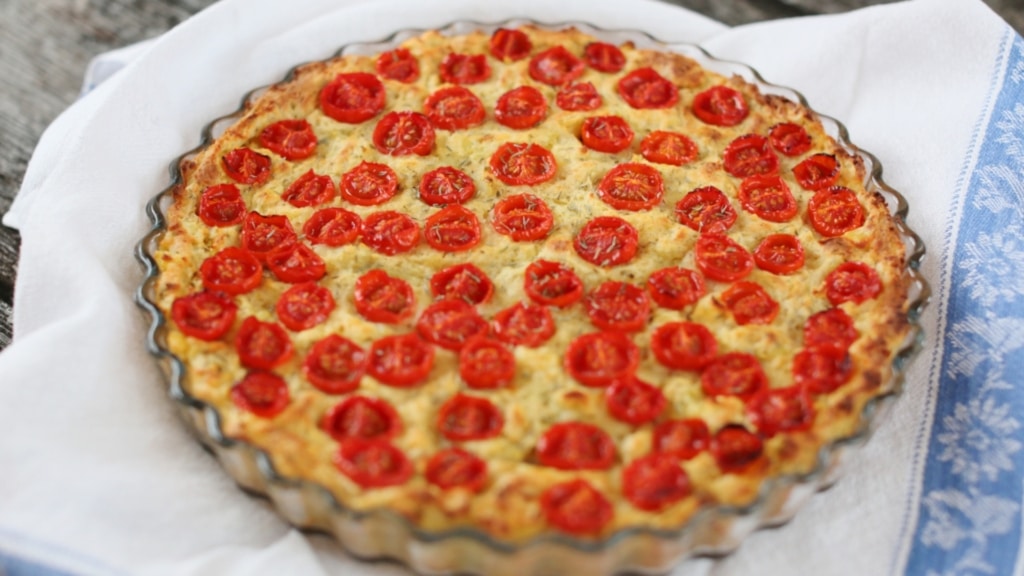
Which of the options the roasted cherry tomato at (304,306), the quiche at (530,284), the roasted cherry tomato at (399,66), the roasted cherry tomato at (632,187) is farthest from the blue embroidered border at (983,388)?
the roasted cherry tomato at (399,66)

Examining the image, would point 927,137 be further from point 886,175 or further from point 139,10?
point 139,10

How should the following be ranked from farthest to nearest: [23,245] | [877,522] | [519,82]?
[519,82] < [23,245] < [877,522]

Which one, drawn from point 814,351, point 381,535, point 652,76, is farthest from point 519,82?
point 381,535

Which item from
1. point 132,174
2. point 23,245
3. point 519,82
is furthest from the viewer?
point 519,82

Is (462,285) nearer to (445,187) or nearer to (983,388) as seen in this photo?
(445,187)

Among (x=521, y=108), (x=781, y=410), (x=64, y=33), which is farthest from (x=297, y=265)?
(x=64, y=33)

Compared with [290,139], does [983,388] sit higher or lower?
lower
